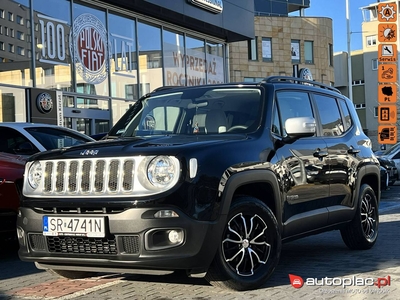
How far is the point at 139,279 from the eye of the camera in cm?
558

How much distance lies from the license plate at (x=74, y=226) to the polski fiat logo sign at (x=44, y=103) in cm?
1207

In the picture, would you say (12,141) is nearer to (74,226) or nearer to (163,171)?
(74,226)

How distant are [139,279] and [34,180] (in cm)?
130

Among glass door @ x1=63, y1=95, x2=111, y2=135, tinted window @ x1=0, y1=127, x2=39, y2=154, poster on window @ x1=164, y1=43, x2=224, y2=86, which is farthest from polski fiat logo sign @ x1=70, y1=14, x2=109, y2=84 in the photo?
tinted window @ x1=0, y1=127, x2=39, y2=154

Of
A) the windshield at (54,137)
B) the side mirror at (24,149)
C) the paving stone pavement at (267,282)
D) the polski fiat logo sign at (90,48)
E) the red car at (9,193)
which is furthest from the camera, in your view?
the polski fiat logo sign at (90,48)

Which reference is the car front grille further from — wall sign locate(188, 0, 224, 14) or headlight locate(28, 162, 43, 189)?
wall sign locate(188, 0, 224, 14)

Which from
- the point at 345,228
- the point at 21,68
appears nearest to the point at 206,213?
the point at 345,228

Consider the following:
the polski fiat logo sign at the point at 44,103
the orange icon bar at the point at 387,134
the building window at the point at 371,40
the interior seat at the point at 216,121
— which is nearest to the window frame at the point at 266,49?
the orange icon bar at the point at 387,134

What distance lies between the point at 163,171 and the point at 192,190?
251 mm

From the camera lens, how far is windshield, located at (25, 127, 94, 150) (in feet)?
26.7

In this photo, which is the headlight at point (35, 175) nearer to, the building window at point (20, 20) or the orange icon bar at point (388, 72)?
the building window at point (20, 20)

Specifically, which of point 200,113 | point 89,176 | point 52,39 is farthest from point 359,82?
point 89,176

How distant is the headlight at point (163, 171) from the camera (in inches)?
178

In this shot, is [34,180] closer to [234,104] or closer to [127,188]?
[127,188]
